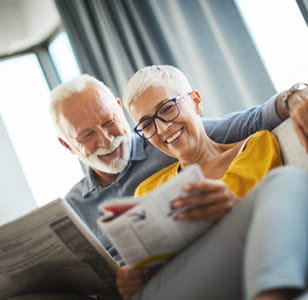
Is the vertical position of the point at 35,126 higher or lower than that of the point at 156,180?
higher

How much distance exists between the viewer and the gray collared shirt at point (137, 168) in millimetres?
1708

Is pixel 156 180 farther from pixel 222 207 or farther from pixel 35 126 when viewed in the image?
pixel 35 126

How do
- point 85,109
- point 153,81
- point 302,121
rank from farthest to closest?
point 85,109
point 153,81
point 302,121

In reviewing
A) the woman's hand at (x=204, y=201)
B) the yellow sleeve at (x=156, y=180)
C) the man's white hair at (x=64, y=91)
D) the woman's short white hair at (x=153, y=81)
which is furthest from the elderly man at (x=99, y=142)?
Result: the woman's hand at (x=204, y=201)

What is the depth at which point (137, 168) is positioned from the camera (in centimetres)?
210

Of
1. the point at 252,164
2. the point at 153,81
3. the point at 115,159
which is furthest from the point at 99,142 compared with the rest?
the point at 252,164

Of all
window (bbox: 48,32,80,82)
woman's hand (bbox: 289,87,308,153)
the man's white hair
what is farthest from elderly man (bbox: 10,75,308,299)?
window (bbox: 48,32,80,82)

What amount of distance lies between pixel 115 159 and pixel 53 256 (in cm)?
76

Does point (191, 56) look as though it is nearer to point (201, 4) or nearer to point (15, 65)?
point (201, 4)

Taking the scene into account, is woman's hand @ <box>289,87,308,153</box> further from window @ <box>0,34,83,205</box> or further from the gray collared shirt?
window @ <box>0,34,83,205</box>

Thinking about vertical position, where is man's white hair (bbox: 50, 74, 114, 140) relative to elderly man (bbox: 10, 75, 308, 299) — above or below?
above

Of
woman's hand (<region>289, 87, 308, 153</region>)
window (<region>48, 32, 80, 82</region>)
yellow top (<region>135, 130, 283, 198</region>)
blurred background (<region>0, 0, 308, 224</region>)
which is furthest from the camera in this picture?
window (<region>48, 32, 80, 82</region>)

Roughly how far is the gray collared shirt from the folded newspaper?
73 centimetres

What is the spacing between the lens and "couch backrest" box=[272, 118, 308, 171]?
1.34 meters
